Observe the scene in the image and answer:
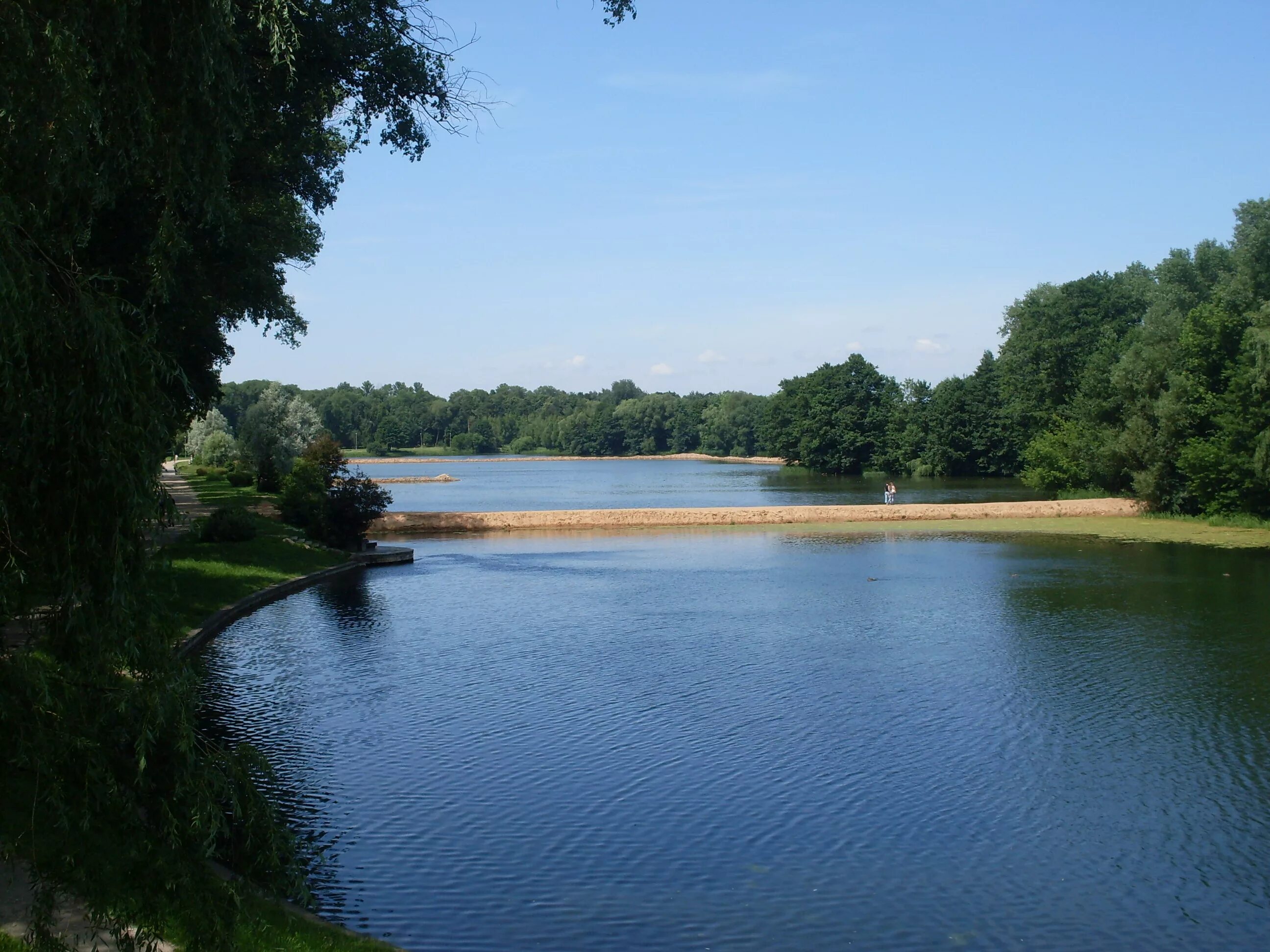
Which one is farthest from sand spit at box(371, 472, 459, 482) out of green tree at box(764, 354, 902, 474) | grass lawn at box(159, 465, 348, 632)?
grass lawn at box(159, 465, 348, 632)

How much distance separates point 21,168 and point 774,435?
12712 cm

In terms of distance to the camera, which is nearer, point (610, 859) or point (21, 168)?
point (21, 168)

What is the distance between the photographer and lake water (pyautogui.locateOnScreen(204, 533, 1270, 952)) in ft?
29.4

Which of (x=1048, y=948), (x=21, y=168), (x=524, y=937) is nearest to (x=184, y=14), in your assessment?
(x=21, y=168)

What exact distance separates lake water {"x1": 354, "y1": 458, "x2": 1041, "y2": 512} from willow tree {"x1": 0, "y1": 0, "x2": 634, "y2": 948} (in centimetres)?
5269

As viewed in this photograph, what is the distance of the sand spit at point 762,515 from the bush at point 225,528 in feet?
58.1

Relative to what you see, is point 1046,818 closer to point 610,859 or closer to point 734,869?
point 734,869

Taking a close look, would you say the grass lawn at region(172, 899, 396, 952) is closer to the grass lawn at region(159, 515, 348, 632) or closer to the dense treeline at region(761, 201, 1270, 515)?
the grass lawn at region(159, 515, 348, 632)

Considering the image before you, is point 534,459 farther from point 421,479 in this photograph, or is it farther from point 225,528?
point 225,528

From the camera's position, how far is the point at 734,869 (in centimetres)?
977

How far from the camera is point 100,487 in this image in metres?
6.43

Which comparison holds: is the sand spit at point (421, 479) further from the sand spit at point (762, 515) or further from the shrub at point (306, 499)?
the shrub at point (306, 499)

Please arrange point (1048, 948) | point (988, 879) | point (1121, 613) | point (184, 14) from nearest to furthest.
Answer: point (184, 14) → point (1048, 948) → point (988, 879) → point (1121, 613)

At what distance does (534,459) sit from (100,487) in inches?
6969
